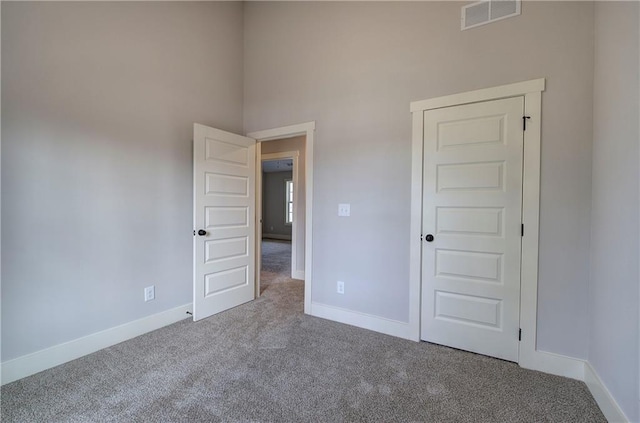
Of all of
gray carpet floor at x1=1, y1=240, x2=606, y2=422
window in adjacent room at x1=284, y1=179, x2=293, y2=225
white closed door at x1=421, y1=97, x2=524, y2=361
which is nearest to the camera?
gray carpet floor at x1=1, y1=240, x2=606, y2=422

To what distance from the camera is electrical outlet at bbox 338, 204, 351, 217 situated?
276 centimetres

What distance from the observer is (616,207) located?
1532 mm

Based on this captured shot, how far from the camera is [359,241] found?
271 cm

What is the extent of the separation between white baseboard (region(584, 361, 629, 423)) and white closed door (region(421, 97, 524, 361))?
1.29ft

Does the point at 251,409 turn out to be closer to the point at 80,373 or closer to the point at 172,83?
the point at 80,373

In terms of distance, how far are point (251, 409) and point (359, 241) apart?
1.61 metres

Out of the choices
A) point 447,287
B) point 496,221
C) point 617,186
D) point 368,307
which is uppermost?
point 617,186

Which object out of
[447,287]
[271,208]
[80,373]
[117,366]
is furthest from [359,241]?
[271,208]

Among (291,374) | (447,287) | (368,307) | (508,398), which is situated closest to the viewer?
(508,398)

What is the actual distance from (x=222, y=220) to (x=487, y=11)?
9.86ft

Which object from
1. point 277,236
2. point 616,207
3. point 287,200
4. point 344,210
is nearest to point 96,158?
point 344,210

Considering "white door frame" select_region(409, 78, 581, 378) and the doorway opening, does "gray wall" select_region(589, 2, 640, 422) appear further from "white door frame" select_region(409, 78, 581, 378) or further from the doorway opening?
the doorway opening

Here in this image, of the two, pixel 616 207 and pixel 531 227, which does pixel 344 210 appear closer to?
pixel 531 227

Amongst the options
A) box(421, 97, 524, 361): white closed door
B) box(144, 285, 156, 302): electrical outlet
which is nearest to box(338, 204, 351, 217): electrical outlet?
box(421, 97, 524, 361): white closed door
